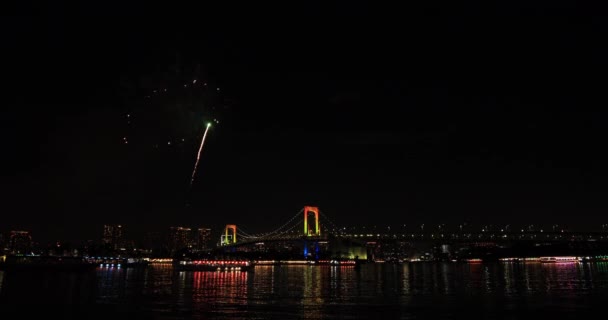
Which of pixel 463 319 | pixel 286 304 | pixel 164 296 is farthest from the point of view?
pixel 164 296

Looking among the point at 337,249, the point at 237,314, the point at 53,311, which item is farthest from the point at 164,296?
the point at 337,249

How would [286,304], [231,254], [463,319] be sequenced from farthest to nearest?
1. [231,254]
2. [286,304]
3. [463,319]

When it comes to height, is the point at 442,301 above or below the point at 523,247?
below

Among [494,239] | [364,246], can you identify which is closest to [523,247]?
Result: [494,239]

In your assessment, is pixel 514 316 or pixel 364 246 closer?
pixel 514 316

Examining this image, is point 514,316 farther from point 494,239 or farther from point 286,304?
point 494,239

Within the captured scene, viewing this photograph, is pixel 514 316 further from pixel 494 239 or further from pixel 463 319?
pixel 494 239

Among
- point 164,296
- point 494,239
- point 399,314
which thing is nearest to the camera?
point 399,314

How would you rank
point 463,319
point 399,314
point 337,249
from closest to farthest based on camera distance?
1. point 463,319
2. point 399,314
3. point 337,249

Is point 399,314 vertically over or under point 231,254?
under
